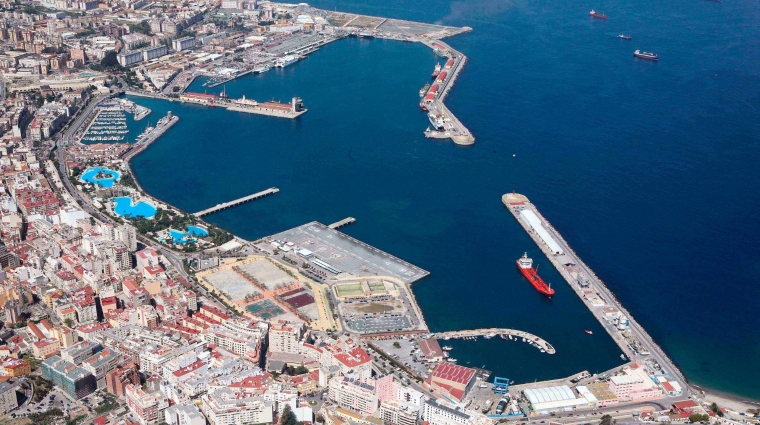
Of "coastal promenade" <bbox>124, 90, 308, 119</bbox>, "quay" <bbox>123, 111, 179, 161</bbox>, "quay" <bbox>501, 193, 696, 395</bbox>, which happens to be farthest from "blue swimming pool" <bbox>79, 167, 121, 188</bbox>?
"quay" <bbox>501, 193, 696, 395</bbox>

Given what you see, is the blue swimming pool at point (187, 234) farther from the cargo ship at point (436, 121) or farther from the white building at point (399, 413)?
the cargo ship at point (436, 121)

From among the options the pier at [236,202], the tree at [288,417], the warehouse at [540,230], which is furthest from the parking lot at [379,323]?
the pier at [236,202]

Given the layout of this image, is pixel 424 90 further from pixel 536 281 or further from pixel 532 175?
pixel 536 281

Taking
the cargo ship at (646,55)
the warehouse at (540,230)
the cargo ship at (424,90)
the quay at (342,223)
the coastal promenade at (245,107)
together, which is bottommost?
the quay at (342,223)

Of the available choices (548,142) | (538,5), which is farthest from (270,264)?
(538,5)

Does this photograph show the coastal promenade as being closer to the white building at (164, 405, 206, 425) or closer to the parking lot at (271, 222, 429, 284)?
the parking lot at (271, 222, 429, 284)
